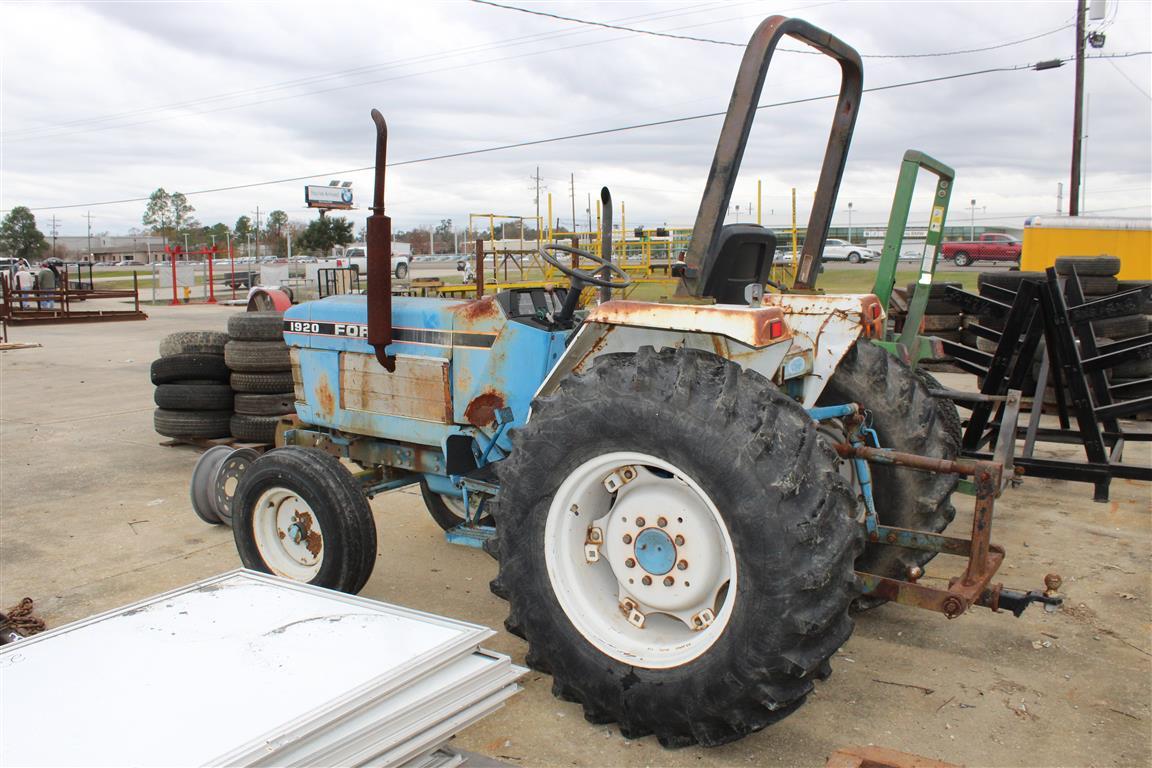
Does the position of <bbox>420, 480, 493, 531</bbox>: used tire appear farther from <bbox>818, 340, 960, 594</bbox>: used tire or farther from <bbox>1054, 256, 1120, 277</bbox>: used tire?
<bbox>1054, 256, 1120, 277</bbox>: used tire

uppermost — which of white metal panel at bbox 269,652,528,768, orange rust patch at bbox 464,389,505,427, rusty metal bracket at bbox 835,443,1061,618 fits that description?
orange rust patch at bbox 464,389,505,427

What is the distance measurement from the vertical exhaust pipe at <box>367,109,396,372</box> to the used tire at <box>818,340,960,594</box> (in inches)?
83.8

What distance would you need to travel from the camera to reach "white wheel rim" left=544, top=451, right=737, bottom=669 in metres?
3.08

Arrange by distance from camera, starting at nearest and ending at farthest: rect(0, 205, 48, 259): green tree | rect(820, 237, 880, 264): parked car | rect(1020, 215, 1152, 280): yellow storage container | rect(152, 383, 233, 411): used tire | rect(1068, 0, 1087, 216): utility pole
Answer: rect(152, 383, 233, 411): used tire, rect(1020, 215, 1152, 280): yellow storage container, rect(1068, 0, 1087, 216): utility pole, rect(820, 237, 880, 264): parked car, rect(0, 205, 48, 259): green tree

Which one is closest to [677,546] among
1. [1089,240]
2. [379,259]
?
[379,259]

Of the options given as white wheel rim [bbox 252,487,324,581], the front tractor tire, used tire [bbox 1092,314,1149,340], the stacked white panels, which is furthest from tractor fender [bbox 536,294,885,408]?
used tire [bbox 1092,314,1149,340]

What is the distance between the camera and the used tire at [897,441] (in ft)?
13.3

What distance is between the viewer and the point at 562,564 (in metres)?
3.30

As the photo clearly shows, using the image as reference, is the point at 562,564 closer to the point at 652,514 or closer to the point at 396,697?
the point at 652,514

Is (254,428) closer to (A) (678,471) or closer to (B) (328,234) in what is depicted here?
(A) (678,471)

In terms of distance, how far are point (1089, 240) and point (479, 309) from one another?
15103 millimetres

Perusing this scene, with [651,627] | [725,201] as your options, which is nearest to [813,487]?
Answer: [651,627]

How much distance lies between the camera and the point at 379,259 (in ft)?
13.6

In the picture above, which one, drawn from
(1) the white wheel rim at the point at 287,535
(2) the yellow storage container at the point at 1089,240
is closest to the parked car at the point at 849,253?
(2) the yellow storage container at the point at 1089,240
